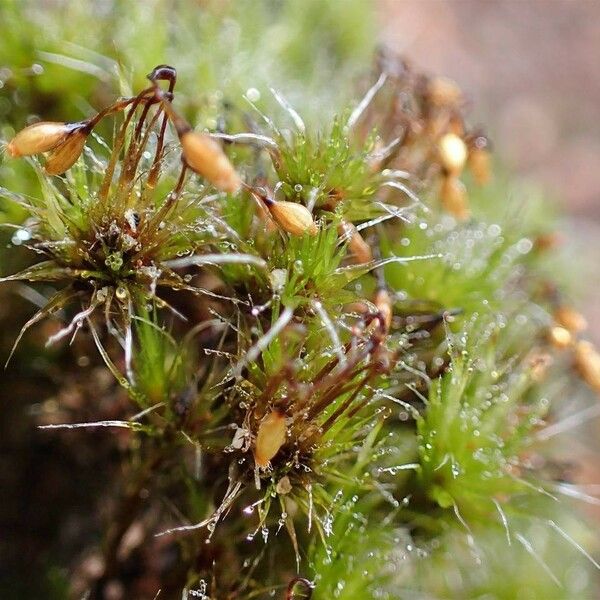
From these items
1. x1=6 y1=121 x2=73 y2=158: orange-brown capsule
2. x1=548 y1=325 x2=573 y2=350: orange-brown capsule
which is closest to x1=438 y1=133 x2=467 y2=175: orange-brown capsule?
x1=548 y1=325 x2=573 y2=350: orange-brown capsule

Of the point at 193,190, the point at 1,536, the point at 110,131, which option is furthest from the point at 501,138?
the point at 1,536

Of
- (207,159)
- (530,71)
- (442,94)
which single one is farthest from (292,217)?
(530,71)

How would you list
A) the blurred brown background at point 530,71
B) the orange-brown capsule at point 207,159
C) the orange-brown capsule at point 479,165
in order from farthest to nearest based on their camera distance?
the blurred brown background at point 530,71
the orange-brown capsule at point 479,165
the orange-brown capsule at point 207,159

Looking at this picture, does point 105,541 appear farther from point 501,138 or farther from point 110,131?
point 501,138

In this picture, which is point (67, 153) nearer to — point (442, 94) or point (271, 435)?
point (271, 435)

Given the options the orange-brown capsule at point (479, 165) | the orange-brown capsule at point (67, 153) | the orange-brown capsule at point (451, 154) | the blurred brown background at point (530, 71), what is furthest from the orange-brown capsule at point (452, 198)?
the blurred brown background at point (530, 71)

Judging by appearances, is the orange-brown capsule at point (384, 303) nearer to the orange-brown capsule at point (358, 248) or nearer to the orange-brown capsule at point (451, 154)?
the orange-brown capsule at point (358, 248)

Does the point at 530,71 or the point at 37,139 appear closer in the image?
the point at 37,139
